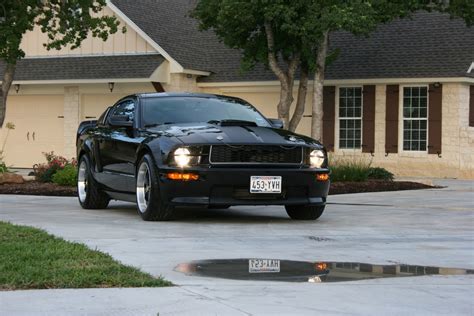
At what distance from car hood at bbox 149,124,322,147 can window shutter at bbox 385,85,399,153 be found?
48.8 feet

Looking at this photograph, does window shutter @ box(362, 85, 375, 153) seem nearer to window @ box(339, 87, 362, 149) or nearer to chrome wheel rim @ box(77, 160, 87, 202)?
window @ box(339, 87, 362, 149)

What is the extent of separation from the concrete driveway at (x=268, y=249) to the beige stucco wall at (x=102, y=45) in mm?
13522

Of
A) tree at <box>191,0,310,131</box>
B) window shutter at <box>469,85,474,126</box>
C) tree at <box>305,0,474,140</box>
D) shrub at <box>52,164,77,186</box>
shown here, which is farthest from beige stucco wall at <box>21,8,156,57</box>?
shrub at <box>52,164,77,186</box>

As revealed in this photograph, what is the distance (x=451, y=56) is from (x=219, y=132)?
15809mm

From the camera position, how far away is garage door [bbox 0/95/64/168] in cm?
3124

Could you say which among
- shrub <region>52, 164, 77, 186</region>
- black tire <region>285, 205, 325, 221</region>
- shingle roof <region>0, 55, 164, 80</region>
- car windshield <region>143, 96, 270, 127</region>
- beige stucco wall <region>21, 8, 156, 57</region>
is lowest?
black tire <region>285, 205, 325, 221</region>

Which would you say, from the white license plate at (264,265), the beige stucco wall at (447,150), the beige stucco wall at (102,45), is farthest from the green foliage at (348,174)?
the white license plate at (264,265)

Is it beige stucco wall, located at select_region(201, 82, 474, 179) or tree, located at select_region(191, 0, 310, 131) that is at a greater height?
tree, located at select_region(191, 0, 310, 131)

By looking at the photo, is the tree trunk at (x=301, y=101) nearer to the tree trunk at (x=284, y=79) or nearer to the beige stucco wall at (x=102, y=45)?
the tree trunk at (x=284, y=79)

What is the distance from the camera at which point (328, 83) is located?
2712 centimetres

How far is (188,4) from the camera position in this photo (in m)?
35.1

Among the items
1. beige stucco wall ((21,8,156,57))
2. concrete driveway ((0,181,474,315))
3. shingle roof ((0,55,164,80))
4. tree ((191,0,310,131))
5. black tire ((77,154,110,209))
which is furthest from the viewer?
beige stucco wall ((21,8,156,57))

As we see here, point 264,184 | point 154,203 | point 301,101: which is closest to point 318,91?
point 301,101

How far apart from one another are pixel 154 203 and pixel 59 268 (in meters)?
3.95
